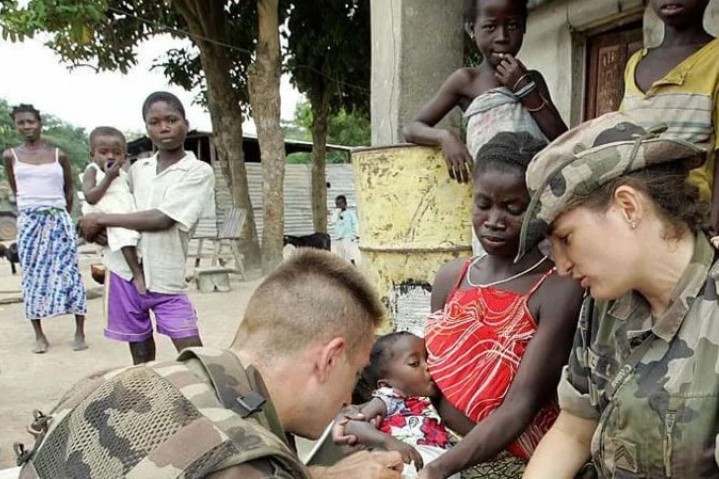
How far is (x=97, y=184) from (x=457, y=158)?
2.02 m

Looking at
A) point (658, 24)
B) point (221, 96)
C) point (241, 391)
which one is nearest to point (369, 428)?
point (241, 391)

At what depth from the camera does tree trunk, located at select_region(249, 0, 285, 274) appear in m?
7.81

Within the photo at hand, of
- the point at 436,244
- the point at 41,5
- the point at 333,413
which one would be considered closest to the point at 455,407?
the point at 333,413

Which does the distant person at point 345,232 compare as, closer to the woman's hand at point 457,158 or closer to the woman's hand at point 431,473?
the woman's hand at point 457,158

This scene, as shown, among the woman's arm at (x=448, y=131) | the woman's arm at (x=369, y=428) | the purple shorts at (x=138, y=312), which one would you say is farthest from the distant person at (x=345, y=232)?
the woman's arm at (x=369, y=428)

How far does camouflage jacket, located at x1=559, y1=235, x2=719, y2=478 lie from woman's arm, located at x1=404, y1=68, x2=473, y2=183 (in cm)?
95

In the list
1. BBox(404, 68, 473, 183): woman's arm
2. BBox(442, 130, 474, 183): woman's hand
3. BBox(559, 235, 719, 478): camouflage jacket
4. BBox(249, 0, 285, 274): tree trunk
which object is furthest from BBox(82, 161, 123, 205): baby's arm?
BBox(249, 0, 285, 274): tree trunk

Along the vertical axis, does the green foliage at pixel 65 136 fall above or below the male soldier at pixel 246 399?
above

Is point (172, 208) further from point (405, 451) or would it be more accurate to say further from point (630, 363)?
point (630, 363)

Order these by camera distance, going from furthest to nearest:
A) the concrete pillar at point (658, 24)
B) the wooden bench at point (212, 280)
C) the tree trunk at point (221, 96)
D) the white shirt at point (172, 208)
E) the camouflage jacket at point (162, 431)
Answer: the tree trunk at point (221, 96), the wooden bench at point (212, 280), the white shirt at point (172, 208), the concrete pillar at point (658, 24), the camouflage jacket at point (162, 431)

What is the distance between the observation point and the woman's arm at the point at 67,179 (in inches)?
187

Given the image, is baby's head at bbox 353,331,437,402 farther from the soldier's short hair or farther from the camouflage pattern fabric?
the soldier's short hair

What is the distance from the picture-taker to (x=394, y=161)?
2400mm

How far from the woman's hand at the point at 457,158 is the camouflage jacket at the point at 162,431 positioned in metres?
1.31
